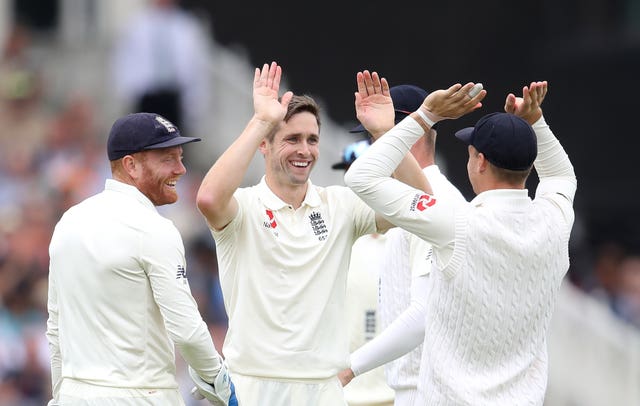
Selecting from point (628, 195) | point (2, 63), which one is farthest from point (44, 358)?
point (628, 195)

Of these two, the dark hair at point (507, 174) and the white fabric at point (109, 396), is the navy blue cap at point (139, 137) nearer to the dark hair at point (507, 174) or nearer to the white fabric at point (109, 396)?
the white fabric at point (109, 396)

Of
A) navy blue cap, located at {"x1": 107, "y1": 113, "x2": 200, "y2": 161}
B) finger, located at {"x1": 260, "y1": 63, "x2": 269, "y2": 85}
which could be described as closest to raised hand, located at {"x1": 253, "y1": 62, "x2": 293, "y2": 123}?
finger, located at {"x1": 260, "y1": 63, "x2": 269, "y2": 85}

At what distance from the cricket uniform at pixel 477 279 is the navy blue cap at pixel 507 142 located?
0.40 feet

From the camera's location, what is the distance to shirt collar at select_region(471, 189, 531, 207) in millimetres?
6430

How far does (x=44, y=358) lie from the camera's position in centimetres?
1290

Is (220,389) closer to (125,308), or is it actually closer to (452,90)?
(125,308)

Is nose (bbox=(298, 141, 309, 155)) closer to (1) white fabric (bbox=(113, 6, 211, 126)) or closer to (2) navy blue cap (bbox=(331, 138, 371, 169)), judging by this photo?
(2) navy blue cap (bbox=(331, 138, 371, 169))

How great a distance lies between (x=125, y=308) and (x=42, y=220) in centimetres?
871

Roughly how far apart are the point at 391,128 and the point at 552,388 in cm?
859

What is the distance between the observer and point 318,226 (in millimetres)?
7043

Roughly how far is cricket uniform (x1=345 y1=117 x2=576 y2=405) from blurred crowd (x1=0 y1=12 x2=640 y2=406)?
6.98 m

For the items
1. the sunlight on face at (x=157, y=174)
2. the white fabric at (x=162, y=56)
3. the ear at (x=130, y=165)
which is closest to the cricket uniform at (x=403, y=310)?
the sunlight on face at (x=157, y=174)

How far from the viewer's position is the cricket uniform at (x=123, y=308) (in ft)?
21.4

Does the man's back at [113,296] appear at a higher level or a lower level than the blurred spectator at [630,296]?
higher
